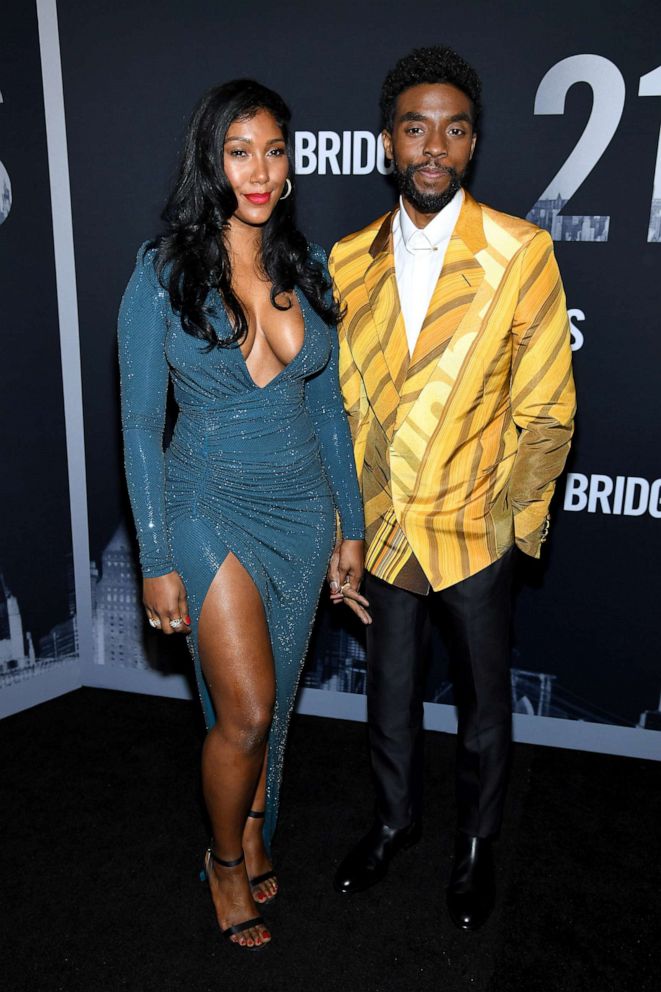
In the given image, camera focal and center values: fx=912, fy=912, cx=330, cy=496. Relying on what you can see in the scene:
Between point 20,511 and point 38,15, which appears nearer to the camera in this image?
point 38,15

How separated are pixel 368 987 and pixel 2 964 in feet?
3.07

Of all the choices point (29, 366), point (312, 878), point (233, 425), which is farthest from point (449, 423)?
point (29, 366)

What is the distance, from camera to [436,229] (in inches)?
88.8

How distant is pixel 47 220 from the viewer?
3326mm

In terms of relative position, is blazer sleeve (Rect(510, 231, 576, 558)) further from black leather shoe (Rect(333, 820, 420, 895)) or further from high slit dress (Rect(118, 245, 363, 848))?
black leather shoe (Rect(333, 820, 420, 895))

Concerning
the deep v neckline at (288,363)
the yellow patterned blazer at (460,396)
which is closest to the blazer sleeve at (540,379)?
the yellow patterned blazer at (460,396)

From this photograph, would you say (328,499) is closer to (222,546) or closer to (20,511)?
(222,546)

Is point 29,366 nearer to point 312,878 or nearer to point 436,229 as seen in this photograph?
point 436,229

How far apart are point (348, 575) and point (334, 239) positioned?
1283 mm

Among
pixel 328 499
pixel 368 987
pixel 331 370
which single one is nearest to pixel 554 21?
pixel 331 370

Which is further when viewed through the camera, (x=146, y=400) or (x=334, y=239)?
(x=334, y=239)

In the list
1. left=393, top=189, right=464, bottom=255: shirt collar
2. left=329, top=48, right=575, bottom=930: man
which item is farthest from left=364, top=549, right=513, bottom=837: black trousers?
left=393, top=189, right=464, bottom=255: shirt collar

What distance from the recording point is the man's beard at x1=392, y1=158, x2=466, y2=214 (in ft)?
7.15

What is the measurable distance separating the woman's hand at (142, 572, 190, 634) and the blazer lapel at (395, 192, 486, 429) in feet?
2.50
